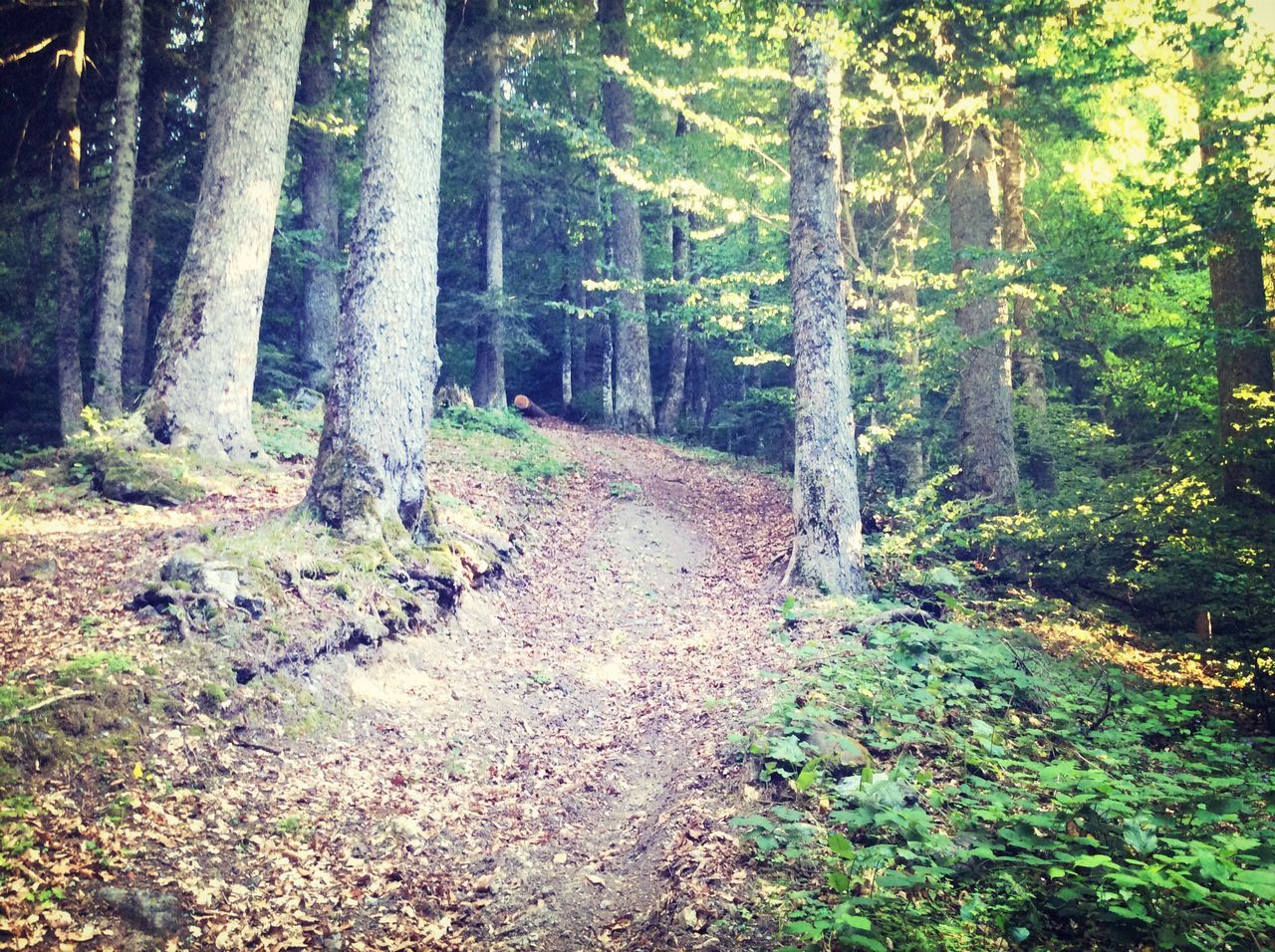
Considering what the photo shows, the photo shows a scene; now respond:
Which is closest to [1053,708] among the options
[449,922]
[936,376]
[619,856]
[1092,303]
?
[619,856]

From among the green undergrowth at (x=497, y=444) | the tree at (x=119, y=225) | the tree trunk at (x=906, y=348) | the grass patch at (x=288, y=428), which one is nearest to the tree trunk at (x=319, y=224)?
the grass patch at (x=288, y=428)

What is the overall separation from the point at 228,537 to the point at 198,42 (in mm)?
13816

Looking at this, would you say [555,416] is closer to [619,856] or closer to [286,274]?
[286,274]

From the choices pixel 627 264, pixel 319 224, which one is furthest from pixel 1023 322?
pixel 319 224

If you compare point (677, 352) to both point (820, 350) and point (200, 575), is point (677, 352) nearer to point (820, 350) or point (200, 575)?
point (820, 350)

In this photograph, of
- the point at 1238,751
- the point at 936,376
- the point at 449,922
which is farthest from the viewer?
the point at 936,376

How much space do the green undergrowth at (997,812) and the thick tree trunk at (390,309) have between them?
15.5 ft

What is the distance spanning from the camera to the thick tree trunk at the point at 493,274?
20922 mm

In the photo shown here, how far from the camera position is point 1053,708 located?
6.05 meters

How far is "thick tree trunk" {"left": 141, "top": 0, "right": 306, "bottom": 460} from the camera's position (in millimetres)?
9500

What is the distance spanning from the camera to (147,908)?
3525mm

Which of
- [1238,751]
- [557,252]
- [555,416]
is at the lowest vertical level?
[1238,751]

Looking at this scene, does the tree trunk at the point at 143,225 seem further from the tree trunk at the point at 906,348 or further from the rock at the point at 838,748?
the rock at the point at 838,748

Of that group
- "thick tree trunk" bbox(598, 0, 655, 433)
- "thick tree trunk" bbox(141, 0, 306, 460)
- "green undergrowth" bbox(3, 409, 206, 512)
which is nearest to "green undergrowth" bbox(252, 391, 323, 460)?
"thick tree trunk" bbox(141, 0, 306, 460)
